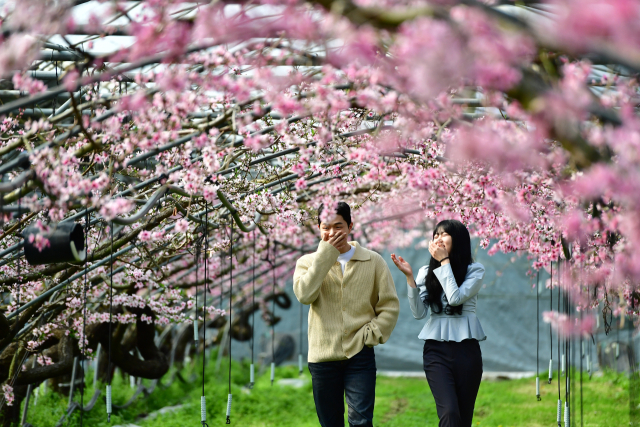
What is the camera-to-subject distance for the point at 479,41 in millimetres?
1597

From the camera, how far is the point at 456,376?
10.6 ft

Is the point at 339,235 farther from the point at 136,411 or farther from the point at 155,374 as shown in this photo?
the point at 136,411

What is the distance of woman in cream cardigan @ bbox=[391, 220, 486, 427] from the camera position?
322 cm

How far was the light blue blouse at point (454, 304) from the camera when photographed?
324 cm

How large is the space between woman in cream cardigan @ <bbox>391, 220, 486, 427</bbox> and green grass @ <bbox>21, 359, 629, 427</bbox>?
2.90 m

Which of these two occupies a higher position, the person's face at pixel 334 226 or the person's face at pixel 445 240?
the person's face at pixel 334 226

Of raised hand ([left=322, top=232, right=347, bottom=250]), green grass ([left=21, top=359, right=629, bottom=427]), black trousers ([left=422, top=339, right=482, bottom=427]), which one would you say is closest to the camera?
black trousers ([left=422, top=339, right=482, bottom=427])

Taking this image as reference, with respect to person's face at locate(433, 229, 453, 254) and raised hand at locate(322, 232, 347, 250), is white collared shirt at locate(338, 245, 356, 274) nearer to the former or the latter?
raised hand at locate(322, 232, 347, 250)

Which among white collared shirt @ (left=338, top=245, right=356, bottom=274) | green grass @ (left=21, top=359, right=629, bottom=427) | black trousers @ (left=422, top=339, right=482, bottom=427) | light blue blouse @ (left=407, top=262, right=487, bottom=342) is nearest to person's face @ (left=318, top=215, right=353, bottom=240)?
white collared shirt @ (left=338, top=245, right=356, bottom=274)

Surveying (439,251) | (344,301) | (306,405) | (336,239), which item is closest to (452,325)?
(439,251)

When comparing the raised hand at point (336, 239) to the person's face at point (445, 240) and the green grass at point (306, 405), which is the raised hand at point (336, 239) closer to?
the person's face at point (445, 240)

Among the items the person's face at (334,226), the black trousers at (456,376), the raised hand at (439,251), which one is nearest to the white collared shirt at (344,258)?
the person's face at (334,226)

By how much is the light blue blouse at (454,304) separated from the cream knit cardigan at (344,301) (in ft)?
0.56

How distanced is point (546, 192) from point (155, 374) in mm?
4208
